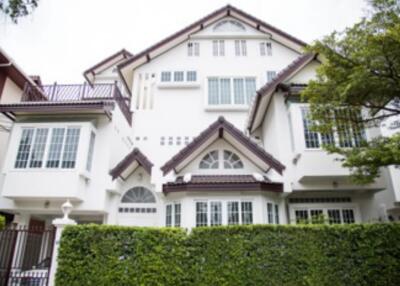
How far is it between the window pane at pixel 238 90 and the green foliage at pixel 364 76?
8138 mm

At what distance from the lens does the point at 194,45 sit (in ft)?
61.3

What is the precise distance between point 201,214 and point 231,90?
9.49m

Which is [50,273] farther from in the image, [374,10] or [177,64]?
[177,64]

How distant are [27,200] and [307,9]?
16884 mm

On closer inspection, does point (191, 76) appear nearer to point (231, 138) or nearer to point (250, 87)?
point (250, 87)

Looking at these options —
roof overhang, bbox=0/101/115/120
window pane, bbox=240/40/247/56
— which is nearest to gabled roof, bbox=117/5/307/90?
window pane, bbox=240/40/247/56

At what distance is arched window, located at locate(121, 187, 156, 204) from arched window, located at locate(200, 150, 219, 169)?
3.19 metres

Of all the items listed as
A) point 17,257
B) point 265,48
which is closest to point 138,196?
point 17,257

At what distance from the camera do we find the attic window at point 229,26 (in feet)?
61.5

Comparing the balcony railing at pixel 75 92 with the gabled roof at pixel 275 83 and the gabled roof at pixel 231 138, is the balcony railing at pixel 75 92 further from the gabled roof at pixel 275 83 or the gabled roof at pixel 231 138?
the gabled roof at pixel 275 83

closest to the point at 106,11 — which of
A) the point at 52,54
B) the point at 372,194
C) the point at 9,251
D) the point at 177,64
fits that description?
the point at 52,54

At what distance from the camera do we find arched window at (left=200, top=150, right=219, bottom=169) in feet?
39.1

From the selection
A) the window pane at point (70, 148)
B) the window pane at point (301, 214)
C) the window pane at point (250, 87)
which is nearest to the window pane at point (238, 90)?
the window pane at point (250, 87)

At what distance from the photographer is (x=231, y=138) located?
1161 cm
